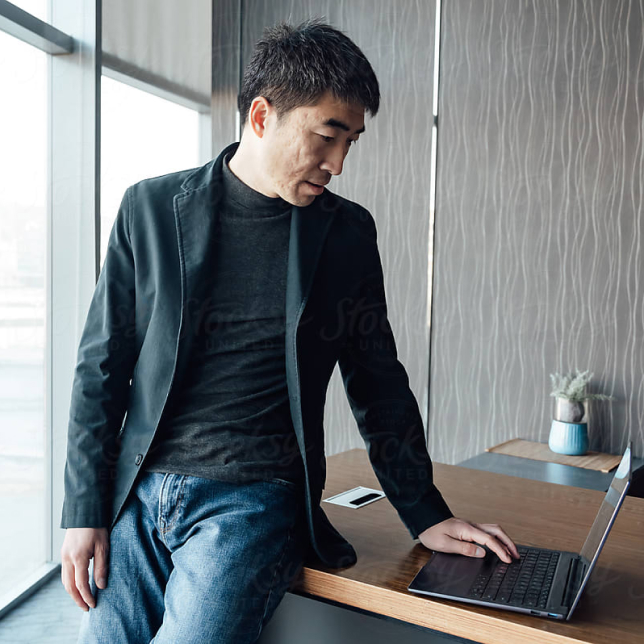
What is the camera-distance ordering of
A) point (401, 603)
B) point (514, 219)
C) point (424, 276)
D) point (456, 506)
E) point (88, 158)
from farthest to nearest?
point (424, 276) < point (514, 219) < point (88, 158) < point (456, 506) < point (401, 603)

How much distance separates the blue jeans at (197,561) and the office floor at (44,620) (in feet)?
4.63

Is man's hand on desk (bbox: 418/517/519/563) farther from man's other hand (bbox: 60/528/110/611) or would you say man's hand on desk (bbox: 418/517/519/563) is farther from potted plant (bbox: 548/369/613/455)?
potted plant (bbox: 548/369/613/455)

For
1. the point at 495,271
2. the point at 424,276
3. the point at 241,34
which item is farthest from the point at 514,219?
the point at 241,34

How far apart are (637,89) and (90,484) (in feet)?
8.94

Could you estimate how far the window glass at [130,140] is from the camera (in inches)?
97.7

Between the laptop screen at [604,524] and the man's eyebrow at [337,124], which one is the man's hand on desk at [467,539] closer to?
the laptop screen at [604,524]

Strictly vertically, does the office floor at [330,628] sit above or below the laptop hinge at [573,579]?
below

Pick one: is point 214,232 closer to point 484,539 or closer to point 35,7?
point 484,539

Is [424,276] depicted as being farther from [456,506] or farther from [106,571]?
[106,571]

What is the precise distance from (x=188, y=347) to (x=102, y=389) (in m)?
0.18

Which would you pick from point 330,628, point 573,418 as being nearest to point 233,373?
point 330,628

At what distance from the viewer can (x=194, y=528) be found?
110 cm

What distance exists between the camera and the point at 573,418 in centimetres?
299

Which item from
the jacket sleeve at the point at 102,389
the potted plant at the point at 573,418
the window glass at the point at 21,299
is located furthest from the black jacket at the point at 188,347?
the potted plant at the point at 573,418
